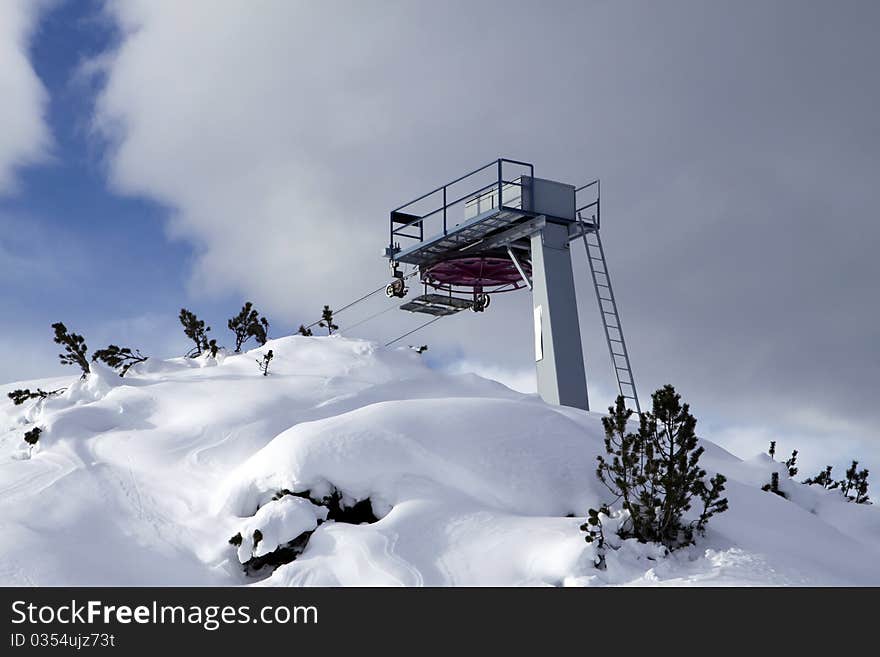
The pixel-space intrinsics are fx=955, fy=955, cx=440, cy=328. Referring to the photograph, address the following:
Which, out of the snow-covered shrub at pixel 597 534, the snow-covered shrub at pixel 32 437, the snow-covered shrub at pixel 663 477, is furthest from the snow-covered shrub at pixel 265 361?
the snow-covered shrub at pixel 597 534

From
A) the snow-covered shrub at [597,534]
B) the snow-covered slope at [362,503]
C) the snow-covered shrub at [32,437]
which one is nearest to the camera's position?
the snow-covered shrub at [597,534]

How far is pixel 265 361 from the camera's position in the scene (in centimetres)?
1866

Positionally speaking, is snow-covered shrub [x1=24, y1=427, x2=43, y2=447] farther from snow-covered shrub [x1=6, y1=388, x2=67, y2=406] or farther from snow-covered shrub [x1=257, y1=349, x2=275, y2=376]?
snow-covered shrub [x1=257, y1=349, x2=275, y2=376]

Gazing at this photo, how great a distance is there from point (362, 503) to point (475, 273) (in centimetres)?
1161

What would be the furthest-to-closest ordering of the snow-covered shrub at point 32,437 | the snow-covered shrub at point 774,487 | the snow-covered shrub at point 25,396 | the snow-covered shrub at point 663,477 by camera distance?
the snow-covered shrub at point 25,396 < the snow-covered shrub at point 774,487 < the snow-covered shrub at point 32,437 < the snow-covered shrub at point 663,477

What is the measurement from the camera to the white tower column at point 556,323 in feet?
64.0

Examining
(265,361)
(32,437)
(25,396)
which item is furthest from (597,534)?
(25,396)

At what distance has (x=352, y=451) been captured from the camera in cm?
1208

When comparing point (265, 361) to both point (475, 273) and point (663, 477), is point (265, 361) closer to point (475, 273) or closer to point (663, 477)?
point (475, 273)

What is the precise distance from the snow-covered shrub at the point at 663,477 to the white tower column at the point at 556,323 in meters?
A: 8.07

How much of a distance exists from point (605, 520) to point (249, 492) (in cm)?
448

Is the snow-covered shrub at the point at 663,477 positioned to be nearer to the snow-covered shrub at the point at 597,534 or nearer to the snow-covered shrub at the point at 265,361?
the snow-covered shrub at the point at 597,534

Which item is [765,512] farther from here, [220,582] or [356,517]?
[220,582]

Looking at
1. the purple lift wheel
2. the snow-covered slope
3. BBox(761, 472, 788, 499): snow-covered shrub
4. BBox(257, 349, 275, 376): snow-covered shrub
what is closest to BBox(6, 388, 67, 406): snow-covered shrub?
the snow-covered slope
